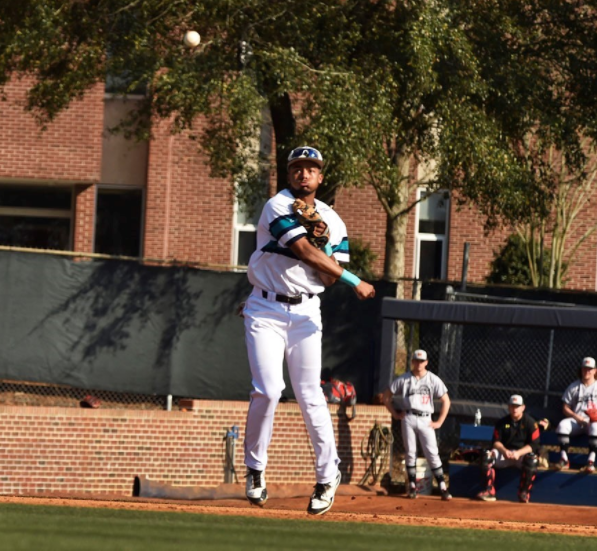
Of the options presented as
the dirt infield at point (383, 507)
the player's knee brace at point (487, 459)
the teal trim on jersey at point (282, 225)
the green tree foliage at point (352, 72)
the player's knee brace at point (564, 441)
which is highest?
the green tree foliage at point (352, 72)

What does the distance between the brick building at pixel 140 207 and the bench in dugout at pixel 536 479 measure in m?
10.5

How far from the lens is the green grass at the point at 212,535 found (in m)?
6.05

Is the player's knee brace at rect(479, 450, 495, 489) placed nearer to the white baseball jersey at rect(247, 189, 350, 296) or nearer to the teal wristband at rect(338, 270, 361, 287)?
the white baseball jersey at rect(247, 189, 350, 296)

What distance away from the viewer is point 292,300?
24.0ft

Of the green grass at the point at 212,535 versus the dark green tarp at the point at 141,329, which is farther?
the dark green tarp at the point at 141,329

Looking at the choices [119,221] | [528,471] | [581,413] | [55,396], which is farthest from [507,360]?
[119,221]

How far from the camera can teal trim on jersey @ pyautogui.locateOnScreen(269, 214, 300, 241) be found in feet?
23.5

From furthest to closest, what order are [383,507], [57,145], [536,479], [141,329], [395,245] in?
[57,145], [395,245], [141,329], [536,479], [383,507]

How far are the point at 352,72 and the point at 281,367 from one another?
9.09 metres

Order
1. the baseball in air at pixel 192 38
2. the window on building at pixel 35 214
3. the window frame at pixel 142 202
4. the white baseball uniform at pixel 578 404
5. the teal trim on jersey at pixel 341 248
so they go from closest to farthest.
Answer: the teal trim on jersey at pixel 341 248 < the white baseball uniform at pixel 578 404 < the baseball in air at pixel 192 38 < the window frame at pixel 142 202 < the window on building at pixel 35 214

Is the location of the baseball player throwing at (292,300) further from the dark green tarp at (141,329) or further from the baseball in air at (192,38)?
the dark green tarp at (141,329)

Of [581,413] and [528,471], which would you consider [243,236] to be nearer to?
[581,413]

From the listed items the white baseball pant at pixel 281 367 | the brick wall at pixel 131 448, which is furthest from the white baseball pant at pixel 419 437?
the white baseball pant at pixel 281 367

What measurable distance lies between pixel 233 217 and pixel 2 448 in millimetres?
12908
